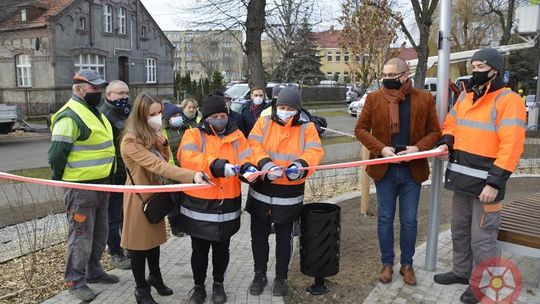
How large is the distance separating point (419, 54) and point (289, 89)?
11.5 m

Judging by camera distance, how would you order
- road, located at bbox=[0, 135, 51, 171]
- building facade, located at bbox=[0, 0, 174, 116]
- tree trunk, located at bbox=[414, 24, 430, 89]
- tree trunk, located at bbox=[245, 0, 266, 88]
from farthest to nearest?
building facade, located at bbox=[0, 0, 174, 116], tree trunk, located at bbox=[414, 24, 430, 89], tree trunk, located at bbox=[245, 0, 266, 88], road, located at bbox=[0, 135, 51, 171]

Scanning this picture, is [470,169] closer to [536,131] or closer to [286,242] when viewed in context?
[286,242]

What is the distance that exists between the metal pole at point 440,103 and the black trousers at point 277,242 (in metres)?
1.47

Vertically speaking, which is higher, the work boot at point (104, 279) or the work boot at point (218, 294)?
the work boot at point (218, 294)

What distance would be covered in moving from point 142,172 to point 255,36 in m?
10.4

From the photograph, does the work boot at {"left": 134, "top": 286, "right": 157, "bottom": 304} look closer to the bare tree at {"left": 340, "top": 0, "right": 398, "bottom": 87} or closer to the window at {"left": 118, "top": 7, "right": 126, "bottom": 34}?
the bare tree at {"left": 340, "top": 0, "right": 398, "bottom": 87}

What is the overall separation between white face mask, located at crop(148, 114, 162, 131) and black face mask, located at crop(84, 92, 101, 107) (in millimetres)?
724

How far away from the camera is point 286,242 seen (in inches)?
173

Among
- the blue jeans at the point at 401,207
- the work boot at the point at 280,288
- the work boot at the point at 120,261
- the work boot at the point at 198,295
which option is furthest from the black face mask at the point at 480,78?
the work boot at the point at 120,261

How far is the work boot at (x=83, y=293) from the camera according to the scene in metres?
4.33

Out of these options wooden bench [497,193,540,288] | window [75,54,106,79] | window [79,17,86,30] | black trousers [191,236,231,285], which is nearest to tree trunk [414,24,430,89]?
wooden bench [497,193,540,288]

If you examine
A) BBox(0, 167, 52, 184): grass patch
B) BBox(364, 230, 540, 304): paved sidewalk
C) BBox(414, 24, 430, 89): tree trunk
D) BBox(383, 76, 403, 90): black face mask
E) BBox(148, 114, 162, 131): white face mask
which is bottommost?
BBox(0, 167, 52, 184): grass patch

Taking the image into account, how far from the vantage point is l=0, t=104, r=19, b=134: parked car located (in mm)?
18016

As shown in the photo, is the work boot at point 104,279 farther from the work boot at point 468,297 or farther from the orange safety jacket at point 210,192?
the work boot at point 468,297
